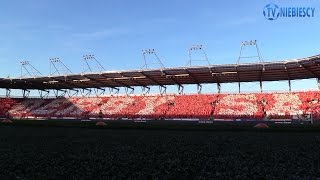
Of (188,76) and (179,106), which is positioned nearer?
(188,76)

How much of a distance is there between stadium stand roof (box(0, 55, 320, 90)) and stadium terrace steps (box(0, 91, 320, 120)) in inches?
135

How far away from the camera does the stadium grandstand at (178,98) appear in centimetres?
6088

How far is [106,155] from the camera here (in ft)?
58.5

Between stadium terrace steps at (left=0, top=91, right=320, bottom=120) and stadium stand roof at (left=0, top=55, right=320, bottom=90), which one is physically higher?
stadium stand roof at (left=0, top=55, right=320, bottom=90)

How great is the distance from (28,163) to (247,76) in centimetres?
5766

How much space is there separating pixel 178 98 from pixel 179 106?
4860mm

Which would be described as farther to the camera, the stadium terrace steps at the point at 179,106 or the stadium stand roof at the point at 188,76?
the stadium terrace steps at the point at 179,106

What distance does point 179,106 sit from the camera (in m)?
72.3

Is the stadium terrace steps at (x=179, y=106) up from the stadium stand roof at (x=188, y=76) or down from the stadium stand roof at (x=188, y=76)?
down

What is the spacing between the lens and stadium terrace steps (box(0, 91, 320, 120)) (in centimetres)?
6178

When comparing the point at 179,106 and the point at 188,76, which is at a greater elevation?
the point at 188,76

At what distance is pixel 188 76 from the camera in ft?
230

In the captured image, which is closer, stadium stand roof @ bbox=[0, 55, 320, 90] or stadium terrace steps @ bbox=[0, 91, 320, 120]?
stadium stand roof @ bbox=[0, 55, 320, 90]

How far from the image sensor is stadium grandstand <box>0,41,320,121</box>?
60.9 metres
